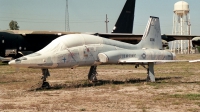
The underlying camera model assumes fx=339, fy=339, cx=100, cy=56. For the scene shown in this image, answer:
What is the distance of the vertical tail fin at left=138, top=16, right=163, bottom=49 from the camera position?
19.2 m

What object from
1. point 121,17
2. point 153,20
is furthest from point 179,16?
point 153,20

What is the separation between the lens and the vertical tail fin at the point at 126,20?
1312 inches

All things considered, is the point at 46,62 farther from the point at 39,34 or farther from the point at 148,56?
the point at 39,34

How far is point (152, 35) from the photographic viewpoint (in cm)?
1964

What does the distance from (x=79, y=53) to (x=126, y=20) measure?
19028mm

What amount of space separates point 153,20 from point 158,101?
941 centimetres

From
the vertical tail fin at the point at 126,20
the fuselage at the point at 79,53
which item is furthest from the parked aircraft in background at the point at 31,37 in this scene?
the fuselage at the point at 79,53

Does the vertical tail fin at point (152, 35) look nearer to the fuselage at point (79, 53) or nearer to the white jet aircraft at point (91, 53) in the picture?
the white jet aircraft at point (91, 53)

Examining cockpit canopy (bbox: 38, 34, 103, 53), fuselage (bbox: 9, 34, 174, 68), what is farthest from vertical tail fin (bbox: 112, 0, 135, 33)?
cockpit canopy (bbox: 38, 34, 103, 53)

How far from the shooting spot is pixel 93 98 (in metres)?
11.5

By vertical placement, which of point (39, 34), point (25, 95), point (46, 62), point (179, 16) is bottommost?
point (25, 95)

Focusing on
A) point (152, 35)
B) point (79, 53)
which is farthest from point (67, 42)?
point (152, 35)

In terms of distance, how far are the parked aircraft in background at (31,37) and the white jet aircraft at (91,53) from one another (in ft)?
45.2

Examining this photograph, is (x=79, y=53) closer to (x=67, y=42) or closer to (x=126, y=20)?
(x=67, y=42)
